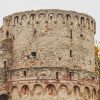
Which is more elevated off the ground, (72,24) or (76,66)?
(72,24)

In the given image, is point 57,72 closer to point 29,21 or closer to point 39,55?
point 39,55

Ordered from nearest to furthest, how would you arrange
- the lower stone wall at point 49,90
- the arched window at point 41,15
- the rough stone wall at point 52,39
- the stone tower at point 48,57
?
the lower stone wall at point 49,90
the stone tower at point 48,57
the rough stone wall at point 52,39
the arched window at point 41,15

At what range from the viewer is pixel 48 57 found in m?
38.8

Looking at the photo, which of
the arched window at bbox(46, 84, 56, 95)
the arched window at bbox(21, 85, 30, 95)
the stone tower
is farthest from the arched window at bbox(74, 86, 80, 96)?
the arched window at bbox(21, 85, 30, 95)

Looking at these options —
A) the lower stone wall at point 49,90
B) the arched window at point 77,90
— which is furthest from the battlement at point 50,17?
the arched window at point 77,90

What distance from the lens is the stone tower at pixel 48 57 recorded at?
126ft

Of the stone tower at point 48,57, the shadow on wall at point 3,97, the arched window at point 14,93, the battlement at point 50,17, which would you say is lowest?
the shadow on wall at point 3,97

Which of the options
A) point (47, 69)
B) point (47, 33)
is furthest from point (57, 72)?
point (47, 33)

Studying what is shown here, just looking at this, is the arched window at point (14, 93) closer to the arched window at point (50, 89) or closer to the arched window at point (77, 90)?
the arched window at point (50, 89)

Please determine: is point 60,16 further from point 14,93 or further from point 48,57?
point 14,93

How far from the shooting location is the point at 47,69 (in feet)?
126

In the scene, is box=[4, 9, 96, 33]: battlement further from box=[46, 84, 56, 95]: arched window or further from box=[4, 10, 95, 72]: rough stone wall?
box=[46, 84, 56, 95]: arched window

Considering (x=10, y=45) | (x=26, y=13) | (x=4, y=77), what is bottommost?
(x=4, y=77)

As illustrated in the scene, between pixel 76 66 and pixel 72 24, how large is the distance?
11.6ft
